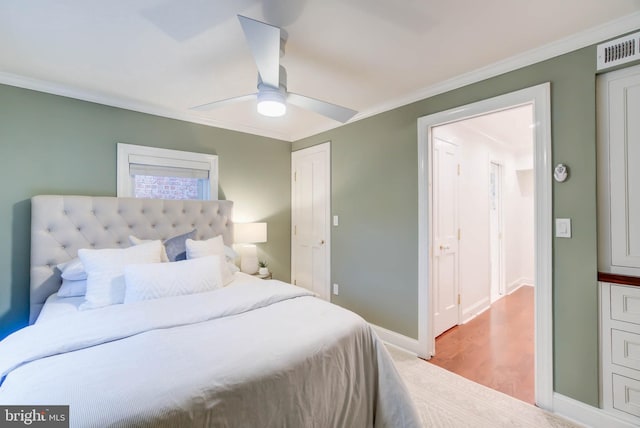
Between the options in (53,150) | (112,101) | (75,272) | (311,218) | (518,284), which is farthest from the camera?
(518,284)

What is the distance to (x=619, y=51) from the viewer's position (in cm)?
162

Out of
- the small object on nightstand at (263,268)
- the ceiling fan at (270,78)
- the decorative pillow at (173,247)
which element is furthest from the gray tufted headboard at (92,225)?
the ceiling fan at (270,78)

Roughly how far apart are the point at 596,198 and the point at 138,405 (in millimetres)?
2559

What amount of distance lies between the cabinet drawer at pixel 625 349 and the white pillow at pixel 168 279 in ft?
8.46

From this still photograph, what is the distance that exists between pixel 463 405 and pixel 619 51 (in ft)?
8.04

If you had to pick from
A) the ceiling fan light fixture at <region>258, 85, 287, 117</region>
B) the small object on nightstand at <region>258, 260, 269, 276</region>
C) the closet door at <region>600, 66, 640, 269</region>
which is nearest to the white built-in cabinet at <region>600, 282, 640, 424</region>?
the closet door at <region>600, 66, 640, 269</region>

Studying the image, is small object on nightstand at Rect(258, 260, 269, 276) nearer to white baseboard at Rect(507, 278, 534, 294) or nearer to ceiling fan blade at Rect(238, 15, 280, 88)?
ceiling fan blade at Rect(238, 15, 280, 88)

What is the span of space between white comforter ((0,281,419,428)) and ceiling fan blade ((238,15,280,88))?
1381 mm

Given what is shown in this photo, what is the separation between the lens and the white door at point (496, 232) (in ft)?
14.3

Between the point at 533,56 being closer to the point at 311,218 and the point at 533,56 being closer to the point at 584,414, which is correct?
the point at 584,414

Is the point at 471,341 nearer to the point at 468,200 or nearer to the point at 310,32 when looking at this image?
the point at 468,200

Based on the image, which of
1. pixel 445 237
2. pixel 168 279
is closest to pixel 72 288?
pixel 168 279

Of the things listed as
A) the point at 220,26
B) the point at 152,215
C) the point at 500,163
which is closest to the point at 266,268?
the point at 152,215

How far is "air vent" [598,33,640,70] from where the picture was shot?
5.16ft
